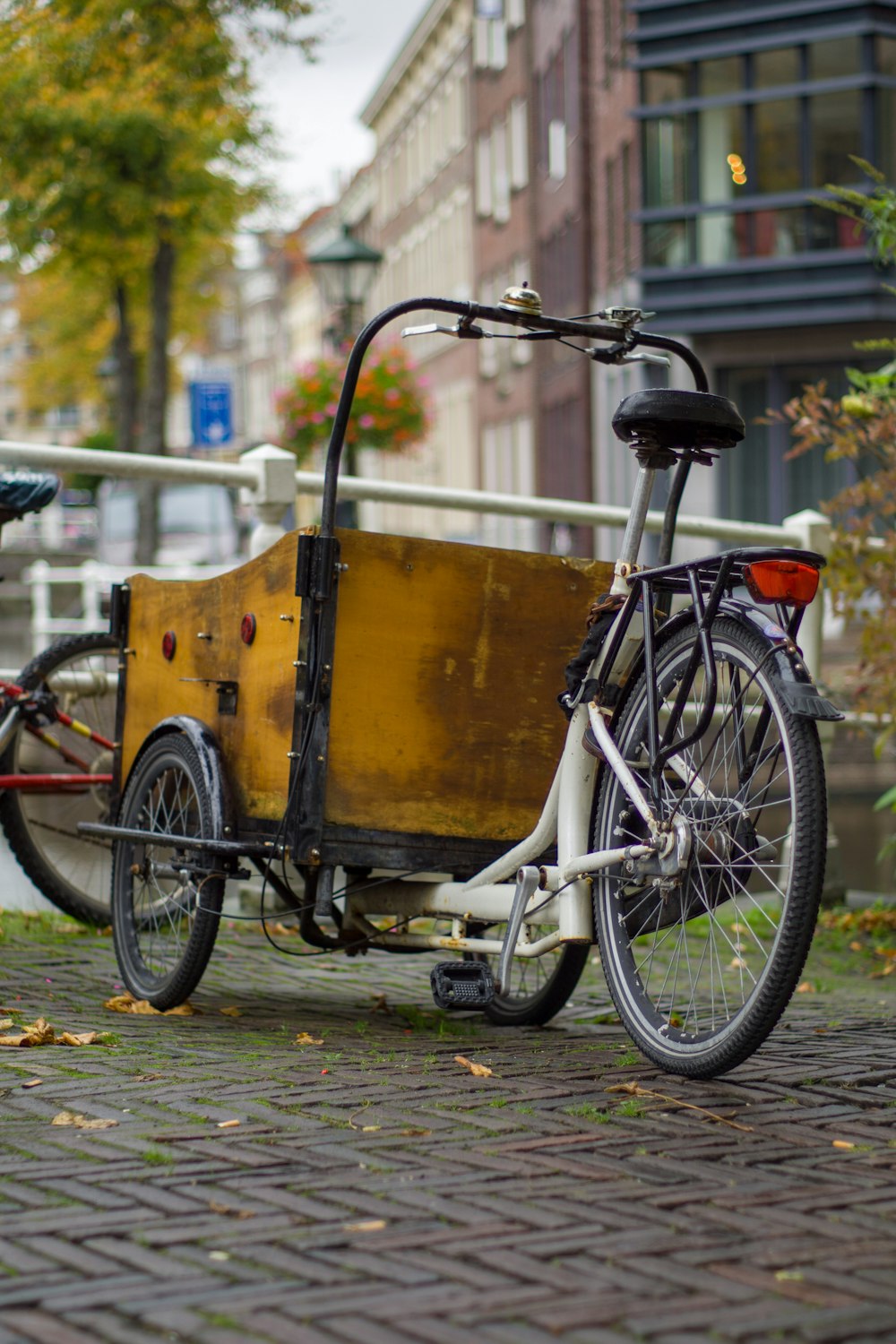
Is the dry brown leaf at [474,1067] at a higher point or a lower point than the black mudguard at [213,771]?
lower

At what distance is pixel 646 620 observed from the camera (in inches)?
167

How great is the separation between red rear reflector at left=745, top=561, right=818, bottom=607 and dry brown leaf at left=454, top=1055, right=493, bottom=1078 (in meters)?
1.16

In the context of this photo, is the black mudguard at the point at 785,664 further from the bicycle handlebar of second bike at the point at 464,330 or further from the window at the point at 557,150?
the window at the point at 557,150

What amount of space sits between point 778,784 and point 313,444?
1777 cm

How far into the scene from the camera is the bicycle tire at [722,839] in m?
3.72

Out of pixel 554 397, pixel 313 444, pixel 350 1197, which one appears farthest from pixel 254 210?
pixel 350 1197

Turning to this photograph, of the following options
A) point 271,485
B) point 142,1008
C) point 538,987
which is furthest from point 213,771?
point 271,485

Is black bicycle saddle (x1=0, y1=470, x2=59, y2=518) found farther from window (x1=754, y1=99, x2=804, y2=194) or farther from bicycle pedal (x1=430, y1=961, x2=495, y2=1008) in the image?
window (x1=754, y1=99, x2=804, y2=194)

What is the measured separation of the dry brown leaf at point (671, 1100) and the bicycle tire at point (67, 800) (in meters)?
2.76

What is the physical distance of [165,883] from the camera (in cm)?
539

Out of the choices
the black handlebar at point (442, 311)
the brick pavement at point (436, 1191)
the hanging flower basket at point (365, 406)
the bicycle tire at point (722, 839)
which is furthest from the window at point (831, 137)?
the bicycle tire at point (722, 839)

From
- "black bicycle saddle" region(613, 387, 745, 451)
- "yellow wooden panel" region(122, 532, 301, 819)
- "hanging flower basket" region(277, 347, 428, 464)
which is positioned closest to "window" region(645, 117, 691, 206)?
"hanging flower basket" region(277, 347, 428, 464)

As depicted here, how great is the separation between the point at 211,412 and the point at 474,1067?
67.2 feet

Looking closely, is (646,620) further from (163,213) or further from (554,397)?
(554,397)
